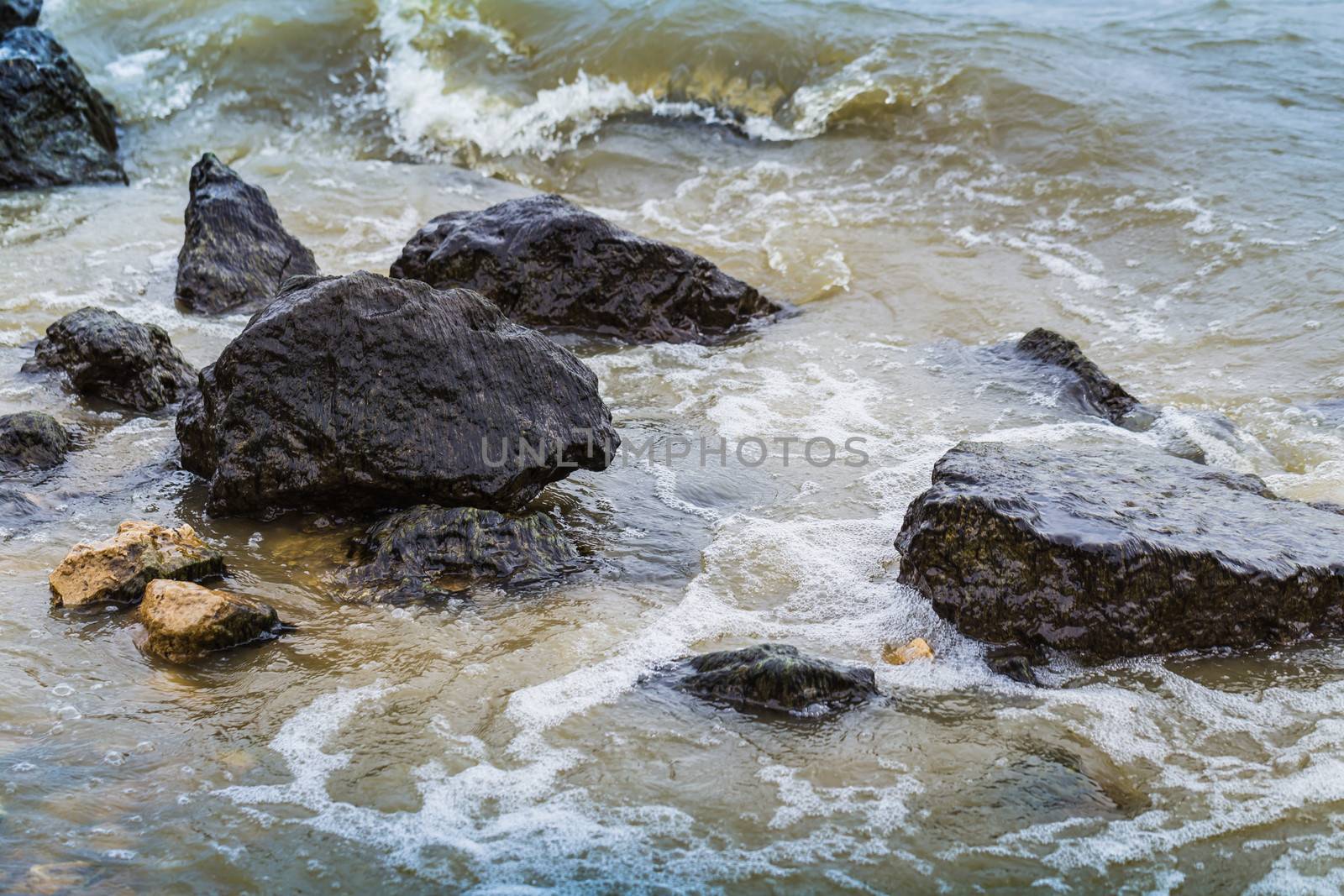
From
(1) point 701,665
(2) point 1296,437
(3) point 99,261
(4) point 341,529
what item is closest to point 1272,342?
(2) point 1296,437

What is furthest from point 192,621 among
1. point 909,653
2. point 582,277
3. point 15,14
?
point 15,14

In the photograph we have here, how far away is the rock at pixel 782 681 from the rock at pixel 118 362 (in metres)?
3.57

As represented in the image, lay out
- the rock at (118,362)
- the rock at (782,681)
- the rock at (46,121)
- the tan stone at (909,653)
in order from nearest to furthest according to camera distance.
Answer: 1. the rock at (782,681)
2. the tan stone at (909,653)
3. the rock at (118,362)
4. the rock at (46,121)

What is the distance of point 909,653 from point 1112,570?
0.79 m

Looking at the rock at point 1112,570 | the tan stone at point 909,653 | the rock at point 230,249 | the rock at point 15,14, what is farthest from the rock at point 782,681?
the rock at point 15,14

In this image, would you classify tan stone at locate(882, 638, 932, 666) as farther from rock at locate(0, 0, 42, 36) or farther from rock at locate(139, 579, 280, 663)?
rock at locate(0, 0, 42, 36)

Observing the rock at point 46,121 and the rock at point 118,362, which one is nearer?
the rock at point 118,362

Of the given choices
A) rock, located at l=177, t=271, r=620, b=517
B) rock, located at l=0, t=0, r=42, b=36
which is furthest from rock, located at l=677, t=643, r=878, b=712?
rock, located at l=0, t=0, r=42, b=36

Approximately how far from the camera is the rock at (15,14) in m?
11.7

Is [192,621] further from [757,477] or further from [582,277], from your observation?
[582,277]

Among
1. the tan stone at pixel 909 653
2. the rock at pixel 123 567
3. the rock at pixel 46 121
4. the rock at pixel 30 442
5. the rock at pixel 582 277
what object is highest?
the rock at pixel 46 121

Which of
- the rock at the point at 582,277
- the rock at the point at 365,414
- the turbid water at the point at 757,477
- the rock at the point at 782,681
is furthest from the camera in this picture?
the rock at the point at 582,277

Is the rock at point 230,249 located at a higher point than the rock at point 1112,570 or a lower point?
higher

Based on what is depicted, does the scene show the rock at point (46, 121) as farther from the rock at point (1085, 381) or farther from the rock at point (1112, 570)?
the rock at point (1112, 570)
